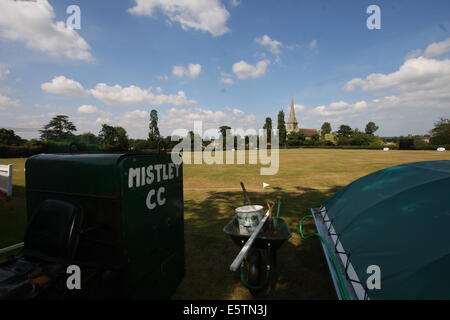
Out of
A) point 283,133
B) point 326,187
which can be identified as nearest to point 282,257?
point 326,187

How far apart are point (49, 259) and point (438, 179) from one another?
4.82 metres

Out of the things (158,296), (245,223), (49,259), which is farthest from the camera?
(245,223)

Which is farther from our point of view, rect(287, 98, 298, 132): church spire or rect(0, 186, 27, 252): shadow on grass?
rect(287, 98, 298, 132): church spire

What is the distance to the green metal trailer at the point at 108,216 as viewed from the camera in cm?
215

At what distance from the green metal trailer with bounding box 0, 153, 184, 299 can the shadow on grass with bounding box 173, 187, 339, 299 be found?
0.95 m

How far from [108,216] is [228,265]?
2.60 metres

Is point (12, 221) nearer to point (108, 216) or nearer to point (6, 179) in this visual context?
point (6, 179)

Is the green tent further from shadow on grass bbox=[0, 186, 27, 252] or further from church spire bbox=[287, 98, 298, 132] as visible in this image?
church spire bbox=[287, 98, 298, 132]

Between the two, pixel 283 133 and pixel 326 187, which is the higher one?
pixel 283 133

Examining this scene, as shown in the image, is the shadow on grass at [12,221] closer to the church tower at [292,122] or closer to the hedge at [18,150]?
the hedge at [18,150]

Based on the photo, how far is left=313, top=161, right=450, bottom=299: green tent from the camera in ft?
6.75

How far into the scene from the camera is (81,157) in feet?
7.73

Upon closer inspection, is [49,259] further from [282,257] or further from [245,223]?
[282,257]

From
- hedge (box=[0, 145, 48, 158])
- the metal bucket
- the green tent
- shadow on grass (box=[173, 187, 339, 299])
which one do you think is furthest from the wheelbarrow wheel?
hedge (box=[0, 145, 48, 158])
